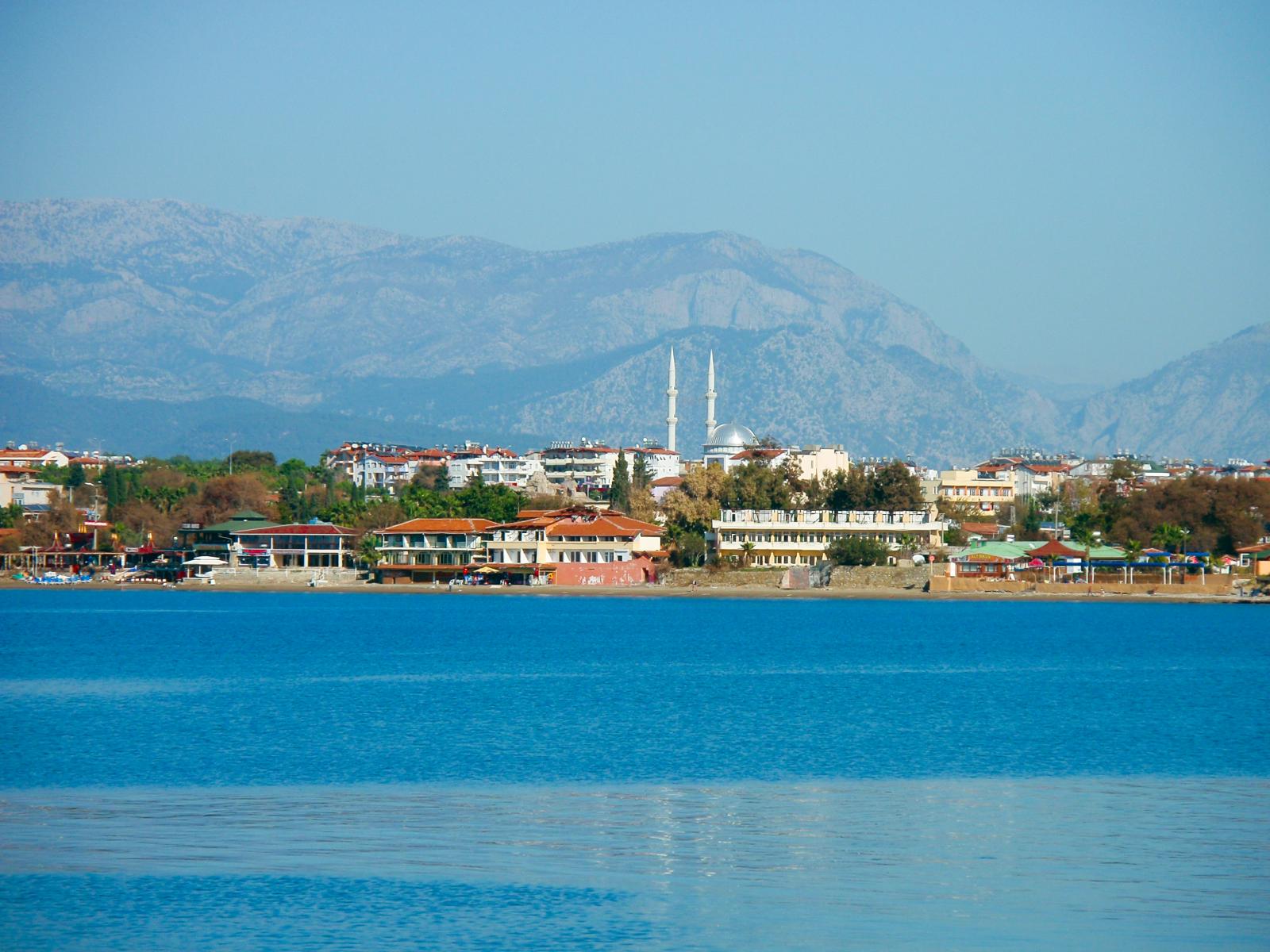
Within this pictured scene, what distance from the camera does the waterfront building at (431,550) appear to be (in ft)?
277

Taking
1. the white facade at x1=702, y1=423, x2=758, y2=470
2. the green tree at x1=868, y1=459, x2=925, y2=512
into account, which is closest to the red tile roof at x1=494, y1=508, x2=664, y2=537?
the green tree at x1=868, y1=459, x2=925, y2=512

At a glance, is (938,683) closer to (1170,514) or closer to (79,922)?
(79,922)

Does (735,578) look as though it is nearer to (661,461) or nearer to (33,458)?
(661,461)

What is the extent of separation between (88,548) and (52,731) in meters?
73.6

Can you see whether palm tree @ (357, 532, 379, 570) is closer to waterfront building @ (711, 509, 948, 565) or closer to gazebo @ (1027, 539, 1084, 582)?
waterfront building @ (711, 509, 948, 565)

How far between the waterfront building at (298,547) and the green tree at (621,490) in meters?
16.4

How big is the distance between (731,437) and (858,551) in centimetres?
6293

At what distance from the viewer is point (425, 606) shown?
7662 centimetres

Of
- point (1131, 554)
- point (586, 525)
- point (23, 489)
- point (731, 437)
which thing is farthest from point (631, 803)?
point (731, 437)

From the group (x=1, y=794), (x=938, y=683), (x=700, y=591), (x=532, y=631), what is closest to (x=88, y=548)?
(x=700, y=591)

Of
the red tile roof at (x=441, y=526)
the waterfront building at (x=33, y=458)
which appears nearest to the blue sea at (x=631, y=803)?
the red tile roof at (x=441, y=526)

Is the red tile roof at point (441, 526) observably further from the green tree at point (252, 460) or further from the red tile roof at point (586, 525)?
the green tree at point (252, 460)

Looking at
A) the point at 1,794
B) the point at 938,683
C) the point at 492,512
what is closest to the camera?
the point at 1,794

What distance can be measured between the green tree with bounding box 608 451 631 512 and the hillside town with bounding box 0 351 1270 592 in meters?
0.11
